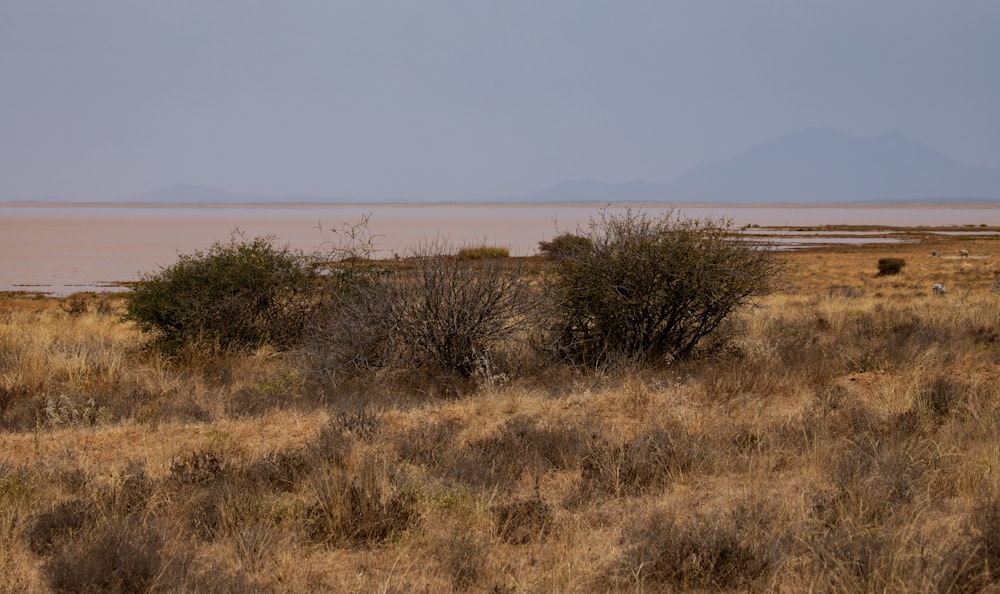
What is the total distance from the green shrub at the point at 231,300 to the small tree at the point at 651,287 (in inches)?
171

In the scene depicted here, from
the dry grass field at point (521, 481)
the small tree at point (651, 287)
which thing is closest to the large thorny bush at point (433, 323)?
the dry grass field at point (521, 481)

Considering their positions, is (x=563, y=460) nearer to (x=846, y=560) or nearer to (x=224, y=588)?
(x=846, y=560)

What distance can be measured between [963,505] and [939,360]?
4.65 meters

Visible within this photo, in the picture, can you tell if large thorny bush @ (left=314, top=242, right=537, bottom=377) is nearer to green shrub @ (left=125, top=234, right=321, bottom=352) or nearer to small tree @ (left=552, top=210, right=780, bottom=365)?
small tree @ (left=552, top=210, right=780, bottom=365)

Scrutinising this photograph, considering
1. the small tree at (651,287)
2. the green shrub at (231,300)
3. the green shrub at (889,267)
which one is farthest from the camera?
the green shrub at (889,267)

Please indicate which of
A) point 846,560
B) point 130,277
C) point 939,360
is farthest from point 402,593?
point 130,277

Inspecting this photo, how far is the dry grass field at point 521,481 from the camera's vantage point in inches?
155

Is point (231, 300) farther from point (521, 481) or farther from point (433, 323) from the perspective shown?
point (521, 481)

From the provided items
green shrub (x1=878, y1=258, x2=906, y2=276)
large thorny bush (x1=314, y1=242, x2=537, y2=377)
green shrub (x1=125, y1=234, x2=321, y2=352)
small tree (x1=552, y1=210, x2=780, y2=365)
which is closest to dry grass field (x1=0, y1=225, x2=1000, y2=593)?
large thorny bush (x1=314, y1=242, x2=537, y2=377)

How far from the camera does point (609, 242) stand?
35.0 feet

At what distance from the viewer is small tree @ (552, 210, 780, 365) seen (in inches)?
394

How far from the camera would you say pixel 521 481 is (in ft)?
17.9

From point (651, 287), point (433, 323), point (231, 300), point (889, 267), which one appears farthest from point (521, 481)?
point (889, 267)

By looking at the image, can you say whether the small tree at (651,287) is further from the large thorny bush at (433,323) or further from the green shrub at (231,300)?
the green shrub at (231,300)
